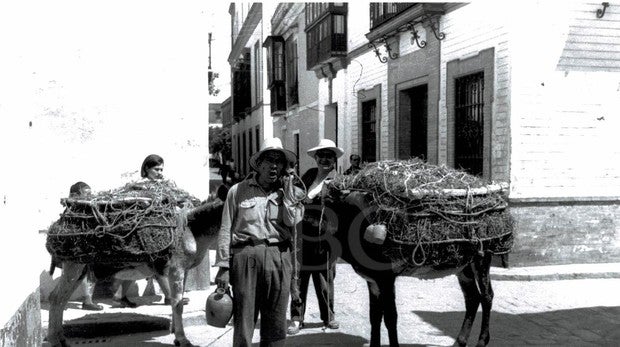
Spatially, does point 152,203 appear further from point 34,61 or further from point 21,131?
point 34,61

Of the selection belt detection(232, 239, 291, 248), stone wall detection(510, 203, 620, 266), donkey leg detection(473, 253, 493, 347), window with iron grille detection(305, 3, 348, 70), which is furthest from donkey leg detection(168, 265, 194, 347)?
window with iron grille detection(305, 3, 348, 70)

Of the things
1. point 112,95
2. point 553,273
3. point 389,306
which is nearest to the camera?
point 389,306

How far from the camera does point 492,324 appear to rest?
6.41m

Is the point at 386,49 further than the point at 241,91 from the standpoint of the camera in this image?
No

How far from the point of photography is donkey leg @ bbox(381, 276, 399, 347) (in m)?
5.07

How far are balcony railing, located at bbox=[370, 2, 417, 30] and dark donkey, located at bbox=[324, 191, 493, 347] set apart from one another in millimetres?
7547

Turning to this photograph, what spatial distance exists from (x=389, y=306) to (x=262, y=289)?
1111 mm

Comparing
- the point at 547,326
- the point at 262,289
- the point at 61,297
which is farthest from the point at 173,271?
the point at 547,326

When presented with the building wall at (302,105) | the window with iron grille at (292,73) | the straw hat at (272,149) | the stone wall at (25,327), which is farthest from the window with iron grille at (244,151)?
the stone wall at (25,327)

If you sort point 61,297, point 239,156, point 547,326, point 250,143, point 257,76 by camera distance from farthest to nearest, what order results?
point 239,156 < point 250,143 < point 257,76 < point 547,326 < point 61,297

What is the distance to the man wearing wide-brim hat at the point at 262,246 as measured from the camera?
4422 mm

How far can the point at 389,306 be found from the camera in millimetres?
5070

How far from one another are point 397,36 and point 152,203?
891 cm

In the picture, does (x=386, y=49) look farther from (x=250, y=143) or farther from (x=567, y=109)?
(x=250, y=143)
